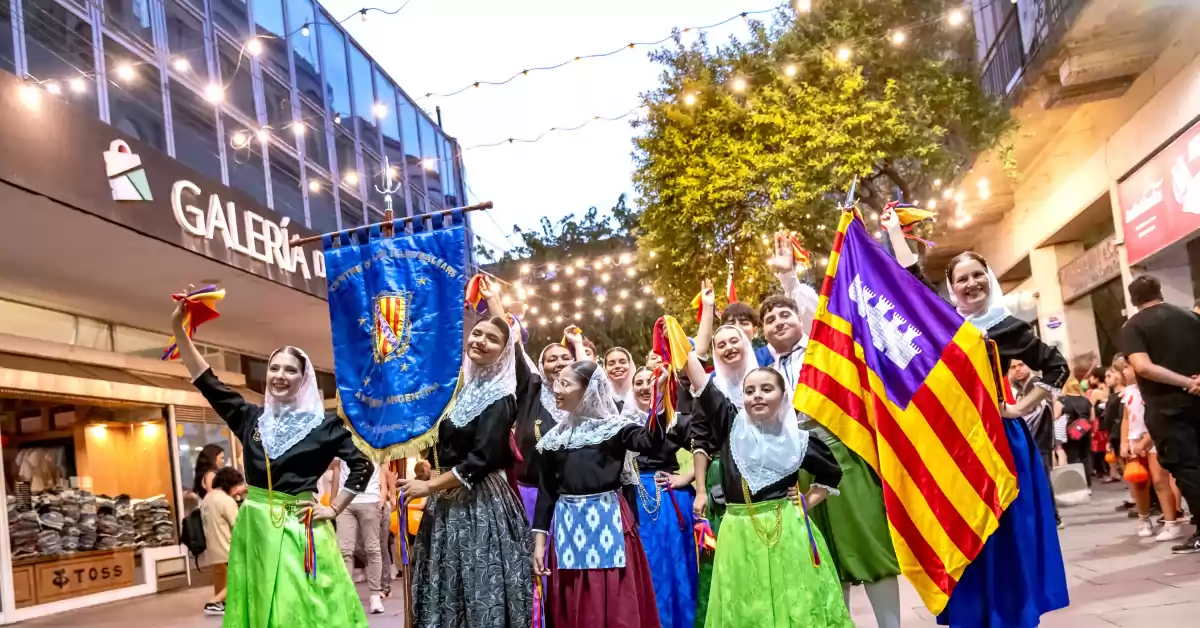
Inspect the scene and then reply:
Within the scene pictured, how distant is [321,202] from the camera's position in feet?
57.0

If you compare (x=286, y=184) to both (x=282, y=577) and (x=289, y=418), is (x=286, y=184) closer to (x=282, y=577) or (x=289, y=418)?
(x=289, y=418)

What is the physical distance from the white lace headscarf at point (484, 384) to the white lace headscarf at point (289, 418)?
66 cm

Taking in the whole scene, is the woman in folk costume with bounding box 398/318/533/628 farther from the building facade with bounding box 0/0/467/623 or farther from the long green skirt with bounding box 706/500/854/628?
the building facade with bounding box 0/0/467/623

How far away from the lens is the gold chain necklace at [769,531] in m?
4.20

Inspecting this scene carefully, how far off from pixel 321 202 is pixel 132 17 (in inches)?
213

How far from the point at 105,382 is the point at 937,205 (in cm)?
1154

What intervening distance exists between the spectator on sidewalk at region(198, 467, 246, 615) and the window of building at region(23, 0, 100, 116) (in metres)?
3.65

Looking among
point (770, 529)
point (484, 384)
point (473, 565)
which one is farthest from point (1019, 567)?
point (484, 384)

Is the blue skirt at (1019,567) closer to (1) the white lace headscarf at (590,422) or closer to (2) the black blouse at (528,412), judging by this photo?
(1) the white lace headscarf at (590,422)

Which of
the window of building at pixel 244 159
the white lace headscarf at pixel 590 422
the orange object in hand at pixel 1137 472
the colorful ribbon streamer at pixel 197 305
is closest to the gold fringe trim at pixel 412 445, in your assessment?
the white lace headscarf at pixel 590 422

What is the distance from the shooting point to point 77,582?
1102 cm

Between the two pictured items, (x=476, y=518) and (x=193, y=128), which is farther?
(x=193, y=128)

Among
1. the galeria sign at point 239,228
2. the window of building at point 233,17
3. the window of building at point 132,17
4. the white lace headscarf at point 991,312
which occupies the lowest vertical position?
the white lace headscarf at point 991,312

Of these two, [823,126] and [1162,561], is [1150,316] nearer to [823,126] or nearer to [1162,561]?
[1162,561]
